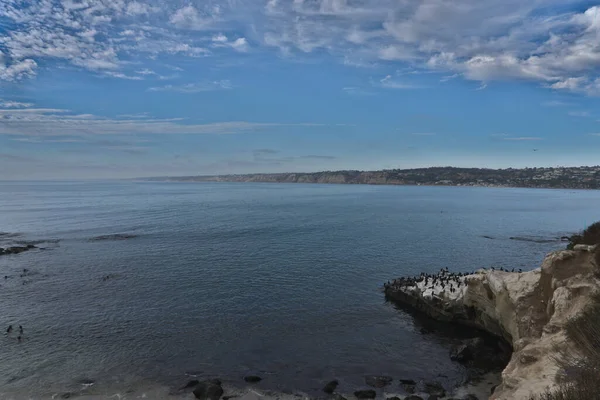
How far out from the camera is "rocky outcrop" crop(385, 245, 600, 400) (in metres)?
16.4

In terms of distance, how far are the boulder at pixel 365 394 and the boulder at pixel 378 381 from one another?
103cm

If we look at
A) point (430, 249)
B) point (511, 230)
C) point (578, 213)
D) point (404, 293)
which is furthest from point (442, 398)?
point (578, 213)

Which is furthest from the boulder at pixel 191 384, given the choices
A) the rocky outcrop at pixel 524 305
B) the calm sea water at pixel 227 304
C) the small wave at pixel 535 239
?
the small wave at pixel 535 239

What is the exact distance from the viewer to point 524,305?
24.1 m

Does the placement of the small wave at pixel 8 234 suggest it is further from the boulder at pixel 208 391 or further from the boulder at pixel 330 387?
the boulder at pixel 330 387

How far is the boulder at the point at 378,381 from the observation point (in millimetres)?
23500

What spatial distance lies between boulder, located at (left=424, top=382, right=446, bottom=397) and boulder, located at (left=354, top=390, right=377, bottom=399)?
3176mm

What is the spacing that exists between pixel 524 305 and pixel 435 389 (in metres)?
7.37

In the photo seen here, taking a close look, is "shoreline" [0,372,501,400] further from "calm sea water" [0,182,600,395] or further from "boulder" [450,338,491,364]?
"boulder" [450,338,491,364]

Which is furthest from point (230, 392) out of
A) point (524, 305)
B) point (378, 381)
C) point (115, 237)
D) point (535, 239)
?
point (535, 239)

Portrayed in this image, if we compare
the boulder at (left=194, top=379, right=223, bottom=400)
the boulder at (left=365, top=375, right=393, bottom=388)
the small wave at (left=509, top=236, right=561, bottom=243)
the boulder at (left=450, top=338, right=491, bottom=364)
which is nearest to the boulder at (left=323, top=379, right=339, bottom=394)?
the boulder at (left=365, top=375, right=393, bottom=388)

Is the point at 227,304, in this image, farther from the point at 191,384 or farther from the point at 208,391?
the point at 208,391

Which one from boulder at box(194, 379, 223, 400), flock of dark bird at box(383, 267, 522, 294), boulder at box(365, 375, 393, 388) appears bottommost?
boulder at box(365, 375, 393, 388)

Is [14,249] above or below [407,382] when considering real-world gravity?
above
